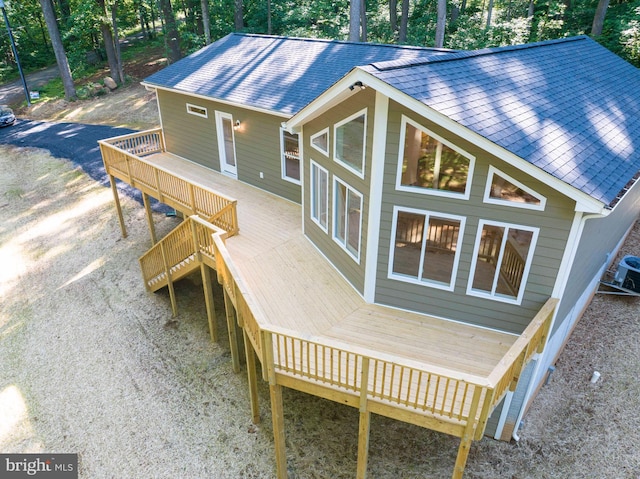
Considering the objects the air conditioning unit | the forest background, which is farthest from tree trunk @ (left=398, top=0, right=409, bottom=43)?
the air conditioning unit

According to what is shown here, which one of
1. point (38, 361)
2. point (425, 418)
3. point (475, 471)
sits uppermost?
point (425, 418)

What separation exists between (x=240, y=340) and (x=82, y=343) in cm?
416

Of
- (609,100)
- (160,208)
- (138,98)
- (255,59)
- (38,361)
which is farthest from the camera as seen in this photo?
(138,98)

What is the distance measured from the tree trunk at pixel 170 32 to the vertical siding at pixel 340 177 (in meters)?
23.1

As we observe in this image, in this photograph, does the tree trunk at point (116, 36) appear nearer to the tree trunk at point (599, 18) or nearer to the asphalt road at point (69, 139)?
the asphalt road at point (69, 139)

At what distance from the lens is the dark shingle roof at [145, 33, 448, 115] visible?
38.9 ft

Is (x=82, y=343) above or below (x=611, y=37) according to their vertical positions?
below

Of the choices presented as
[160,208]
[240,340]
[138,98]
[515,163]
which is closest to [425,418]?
[515,163]

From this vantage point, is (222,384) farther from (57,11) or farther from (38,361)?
(57,11)

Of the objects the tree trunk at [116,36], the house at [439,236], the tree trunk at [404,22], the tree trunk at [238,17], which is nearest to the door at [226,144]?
the house at [439,236]

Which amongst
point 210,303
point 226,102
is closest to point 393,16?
point 226,102

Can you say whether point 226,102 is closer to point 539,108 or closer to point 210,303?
point 210,303

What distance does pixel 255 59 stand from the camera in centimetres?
1443

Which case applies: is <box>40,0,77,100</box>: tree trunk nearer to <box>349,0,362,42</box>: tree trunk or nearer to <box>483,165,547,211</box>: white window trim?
<box>349,0,362,42</box>: tree trunk
